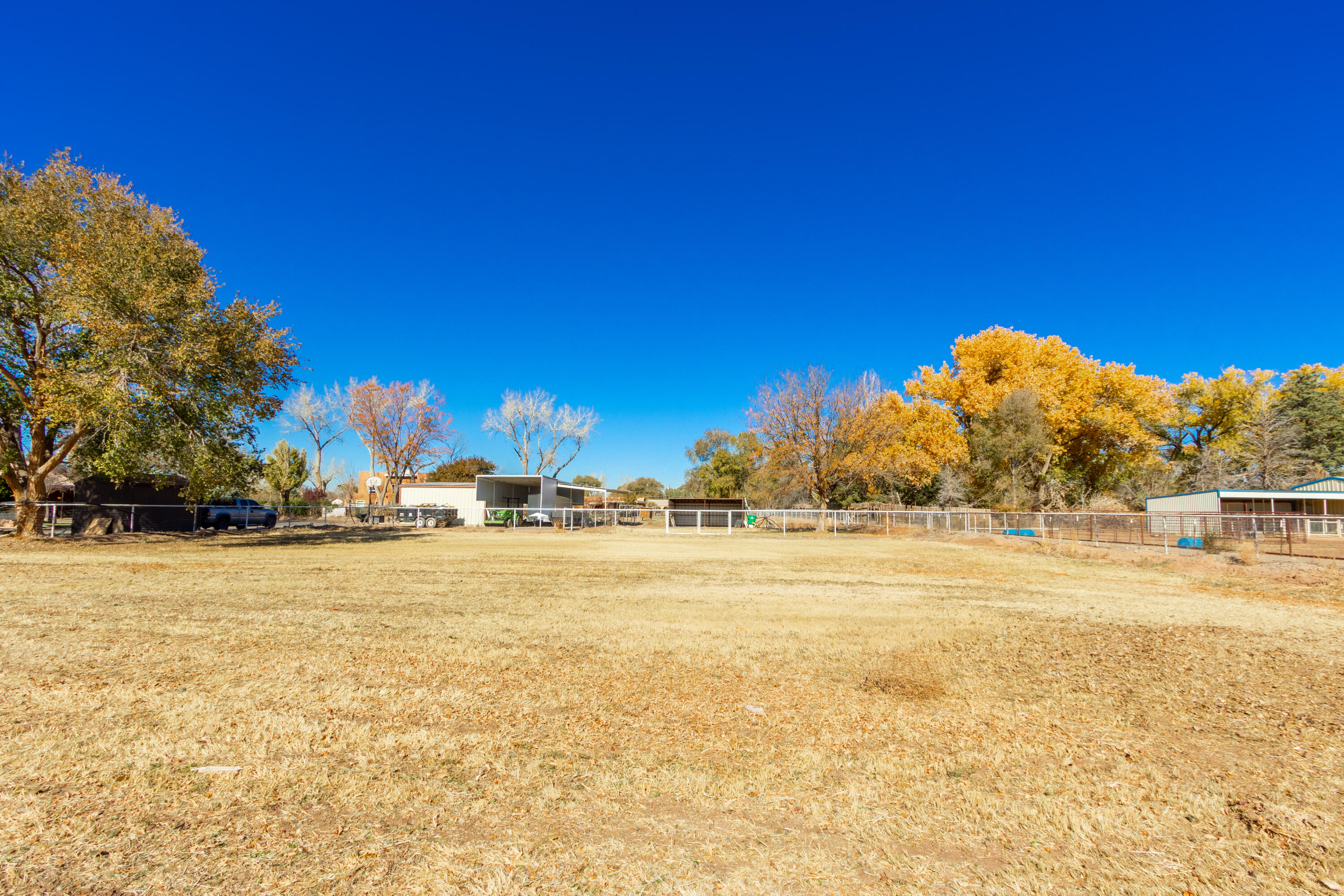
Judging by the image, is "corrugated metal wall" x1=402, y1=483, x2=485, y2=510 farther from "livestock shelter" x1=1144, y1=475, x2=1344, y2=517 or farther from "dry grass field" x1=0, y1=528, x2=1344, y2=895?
"livestock shelter" x1=1144, y1=475, x2=1344, y2=517

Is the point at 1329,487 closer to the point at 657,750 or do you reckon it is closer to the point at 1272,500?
the point at 1272,500

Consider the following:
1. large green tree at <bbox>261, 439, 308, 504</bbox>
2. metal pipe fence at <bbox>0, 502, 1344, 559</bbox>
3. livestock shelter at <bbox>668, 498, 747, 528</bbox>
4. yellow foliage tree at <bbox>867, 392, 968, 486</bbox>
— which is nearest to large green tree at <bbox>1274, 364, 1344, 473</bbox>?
yellow foliage tree at <bbox>867, 392, 968, 486</bbox>

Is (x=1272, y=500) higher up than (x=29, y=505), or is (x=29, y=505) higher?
(x=29, y=505)

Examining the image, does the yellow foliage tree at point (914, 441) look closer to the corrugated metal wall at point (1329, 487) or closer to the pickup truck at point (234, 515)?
the corrugated metal wall at point (1329, 487)

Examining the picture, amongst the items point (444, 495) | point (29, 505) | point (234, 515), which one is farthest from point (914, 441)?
point (29, 505)

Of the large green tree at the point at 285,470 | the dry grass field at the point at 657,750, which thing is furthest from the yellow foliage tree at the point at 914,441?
the large green tree at the point at 285,470

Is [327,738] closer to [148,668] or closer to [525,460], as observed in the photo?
[148,668]

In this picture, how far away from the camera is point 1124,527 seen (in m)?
24.5

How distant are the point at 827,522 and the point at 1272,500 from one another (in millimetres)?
25398

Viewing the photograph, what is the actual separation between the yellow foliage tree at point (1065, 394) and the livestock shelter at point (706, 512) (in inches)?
634

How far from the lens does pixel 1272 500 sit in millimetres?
35562

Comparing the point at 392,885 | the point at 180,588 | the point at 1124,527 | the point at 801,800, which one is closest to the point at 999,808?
the point at 801,800

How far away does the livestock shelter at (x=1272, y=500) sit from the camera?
33562mm

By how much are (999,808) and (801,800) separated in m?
1.00
